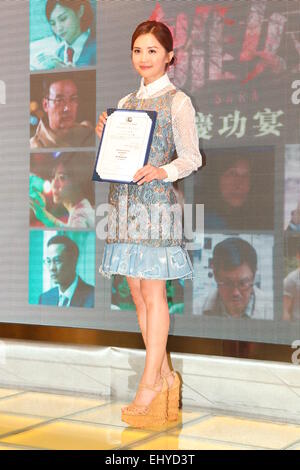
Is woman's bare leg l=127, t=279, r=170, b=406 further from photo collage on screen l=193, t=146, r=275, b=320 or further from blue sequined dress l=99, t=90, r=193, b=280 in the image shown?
photo collage on screen l=193, t=146, r=275, b=320

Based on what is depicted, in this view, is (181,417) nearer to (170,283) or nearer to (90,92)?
(170,283)

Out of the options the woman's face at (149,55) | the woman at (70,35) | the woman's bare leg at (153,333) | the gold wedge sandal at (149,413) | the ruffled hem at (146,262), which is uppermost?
the woman at (70,35)

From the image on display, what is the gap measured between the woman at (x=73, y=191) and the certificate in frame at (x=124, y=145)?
571 mm

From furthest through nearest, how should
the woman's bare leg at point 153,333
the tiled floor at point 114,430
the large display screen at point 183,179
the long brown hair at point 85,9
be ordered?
the long brown hair at point 85,9
the large display screen at point 183,179
the woman's bare leg at point 153,333
the tiled floor at point 114,430

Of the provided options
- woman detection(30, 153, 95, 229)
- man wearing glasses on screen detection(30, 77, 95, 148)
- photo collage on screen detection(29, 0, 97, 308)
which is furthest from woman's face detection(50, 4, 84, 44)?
woman detection(30, 153, 95, 229)

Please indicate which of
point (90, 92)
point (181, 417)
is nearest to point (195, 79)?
point (90, 92)

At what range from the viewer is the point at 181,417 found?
302 centimetres

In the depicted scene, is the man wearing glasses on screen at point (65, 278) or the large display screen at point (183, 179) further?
the man wearing glasses on screen at point (65, 278)

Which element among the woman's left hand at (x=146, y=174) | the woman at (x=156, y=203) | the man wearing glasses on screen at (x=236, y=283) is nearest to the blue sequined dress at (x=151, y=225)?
the woman at (x=156, y=203)

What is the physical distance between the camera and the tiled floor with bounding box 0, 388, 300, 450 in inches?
103

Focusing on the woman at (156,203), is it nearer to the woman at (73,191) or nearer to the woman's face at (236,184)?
the woman's face at (236,184)

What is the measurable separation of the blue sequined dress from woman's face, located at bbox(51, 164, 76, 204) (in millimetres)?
574

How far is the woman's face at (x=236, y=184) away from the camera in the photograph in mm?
3061

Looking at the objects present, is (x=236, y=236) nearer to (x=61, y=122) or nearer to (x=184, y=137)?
(x=184, y=137)
